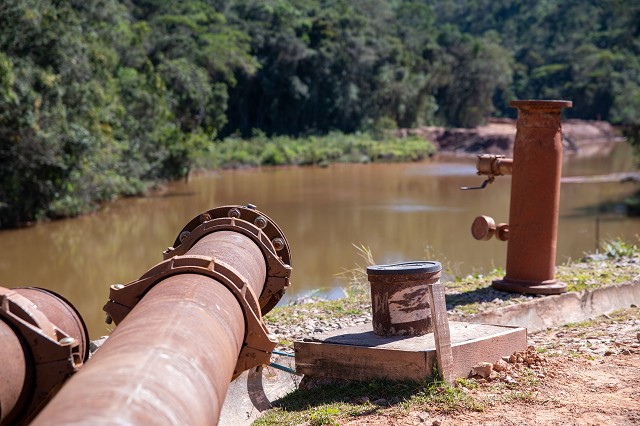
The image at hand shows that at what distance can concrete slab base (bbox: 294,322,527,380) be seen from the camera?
445cm

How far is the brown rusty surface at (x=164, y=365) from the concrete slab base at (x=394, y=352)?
1523 mm

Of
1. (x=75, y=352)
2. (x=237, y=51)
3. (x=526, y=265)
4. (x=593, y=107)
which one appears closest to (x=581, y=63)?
(x=593, y=107)

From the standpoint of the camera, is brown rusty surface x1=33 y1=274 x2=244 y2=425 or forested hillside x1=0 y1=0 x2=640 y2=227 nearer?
brown rusty surface x1=33 y1=274 x2=244 y2=425

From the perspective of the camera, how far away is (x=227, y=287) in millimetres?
3266

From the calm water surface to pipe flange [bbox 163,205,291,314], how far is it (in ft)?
19.3

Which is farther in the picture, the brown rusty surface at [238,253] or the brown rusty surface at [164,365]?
the brown rusty surface at [238,253]

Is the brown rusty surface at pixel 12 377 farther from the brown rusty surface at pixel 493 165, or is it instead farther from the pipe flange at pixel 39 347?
the brown rusty surface at pixel 493 165

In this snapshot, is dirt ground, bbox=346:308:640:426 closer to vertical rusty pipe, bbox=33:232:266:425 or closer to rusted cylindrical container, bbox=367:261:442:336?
rusted cylindrical container, bbox=367:261:442:336

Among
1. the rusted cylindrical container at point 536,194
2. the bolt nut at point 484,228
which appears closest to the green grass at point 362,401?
the rusted cylindrical container at point 536,194

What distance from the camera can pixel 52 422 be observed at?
1.90 m

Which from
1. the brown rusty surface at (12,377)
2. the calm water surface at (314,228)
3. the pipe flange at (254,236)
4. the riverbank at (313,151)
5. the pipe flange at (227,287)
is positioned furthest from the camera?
the riverbank at (313,151)

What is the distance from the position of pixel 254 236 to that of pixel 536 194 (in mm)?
3226

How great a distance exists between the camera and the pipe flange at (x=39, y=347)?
2.86 m

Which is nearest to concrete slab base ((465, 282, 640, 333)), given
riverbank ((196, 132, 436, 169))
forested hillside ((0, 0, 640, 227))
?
forested hillside ((0, 0, 640, 227))
